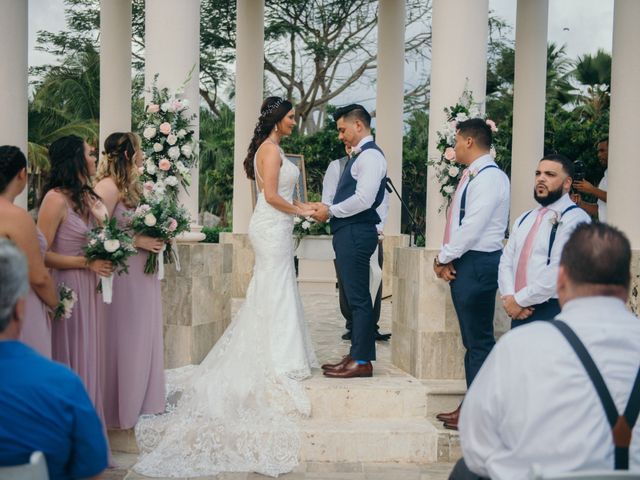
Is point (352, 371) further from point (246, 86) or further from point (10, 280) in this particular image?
point (246, 86)

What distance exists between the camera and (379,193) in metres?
7.85

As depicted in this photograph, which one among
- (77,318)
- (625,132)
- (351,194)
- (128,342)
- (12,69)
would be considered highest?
(12,69)

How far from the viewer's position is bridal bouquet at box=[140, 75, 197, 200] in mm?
7832

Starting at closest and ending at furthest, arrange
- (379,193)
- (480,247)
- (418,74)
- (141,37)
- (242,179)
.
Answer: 1. (480,247)
2. (379,193)
3. (242,179)
4. (141,37)
5. (418,74)

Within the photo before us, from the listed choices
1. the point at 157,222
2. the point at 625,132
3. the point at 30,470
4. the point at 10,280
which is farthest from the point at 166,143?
the point at 30,470

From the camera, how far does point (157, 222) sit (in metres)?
6.86

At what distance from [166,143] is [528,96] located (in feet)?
26.6

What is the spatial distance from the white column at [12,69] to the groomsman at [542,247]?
18.1 feet

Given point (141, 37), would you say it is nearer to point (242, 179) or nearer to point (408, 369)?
point (242, 179)

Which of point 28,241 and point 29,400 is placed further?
point 28,241

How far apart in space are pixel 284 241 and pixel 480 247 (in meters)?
2.05

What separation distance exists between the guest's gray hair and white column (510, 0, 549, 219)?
11.5 meters

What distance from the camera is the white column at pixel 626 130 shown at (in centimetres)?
873

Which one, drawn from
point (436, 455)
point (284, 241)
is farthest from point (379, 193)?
point (436, 455)
